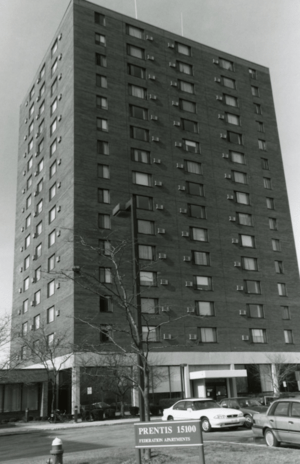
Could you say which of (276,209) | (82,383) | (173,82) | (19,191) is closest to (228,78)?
(173,82)

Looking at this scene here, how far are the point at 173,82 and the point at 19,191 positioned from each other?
2419cm

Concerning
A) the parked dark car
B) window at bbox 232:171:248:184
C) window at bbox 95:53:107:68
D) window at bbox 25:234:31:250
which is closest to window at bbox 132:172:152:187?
window at bbox 232:171:248:184

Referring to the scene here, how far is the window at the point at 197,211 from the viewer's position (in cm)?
5303

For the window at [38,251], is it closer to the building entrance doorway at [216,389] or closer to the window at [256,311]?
the building entrance doorway at [216,389]

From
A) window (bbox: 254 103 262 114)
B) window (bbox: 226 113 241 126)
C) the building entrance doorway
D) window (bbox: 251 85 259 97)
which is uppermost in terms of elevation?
window (bbox: 251 85 259 97)

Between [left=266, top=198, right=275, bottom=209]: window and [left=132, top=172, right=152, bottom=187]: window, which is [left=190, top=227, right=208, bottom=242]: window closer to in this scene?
[left=132, top=172, right=152, bottom=187]: window

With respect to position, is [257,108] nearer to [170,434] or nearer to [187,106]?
[187,106]

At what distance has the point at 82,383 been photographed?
41.4 metres

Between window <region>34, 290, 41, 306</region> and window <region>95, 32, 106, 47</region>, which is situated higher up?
window <region>95, 32, 106, 47</region>

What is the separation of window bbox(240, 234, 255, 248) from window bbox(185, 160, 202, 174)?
28.1 feet

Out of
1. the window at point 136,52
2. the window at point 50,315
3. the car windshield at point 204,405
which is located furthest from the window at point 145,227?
the car windshield at point 204,405

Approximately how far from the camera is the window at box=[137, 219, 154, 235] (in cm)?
4941

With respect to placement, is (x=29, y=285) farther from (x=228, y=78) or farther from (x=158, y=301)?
(x=228, y=78)

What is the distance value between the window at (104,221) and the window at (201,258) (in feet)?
31.4
